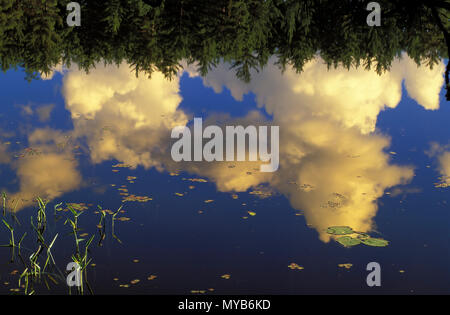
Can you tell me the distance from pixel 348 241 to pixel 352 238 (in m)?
0.13

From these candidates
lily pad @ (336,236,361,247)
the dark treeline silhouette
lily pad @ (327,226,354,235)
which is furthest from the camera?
the dark treeline silhouette

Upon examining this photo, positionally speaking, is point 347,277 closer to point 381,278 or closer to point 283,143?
point 381,278

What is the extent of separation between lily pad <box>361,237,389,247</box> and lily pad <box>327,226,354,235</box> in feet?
0.94

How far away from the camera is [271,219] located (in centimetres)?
810

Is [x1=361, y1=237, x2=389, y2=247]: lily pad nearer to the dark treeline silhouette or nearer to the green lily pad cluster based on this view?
the green lily pad cluster

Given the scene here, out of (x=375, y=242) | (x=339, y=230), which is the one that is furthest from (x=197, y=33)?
(x=375, y=242)

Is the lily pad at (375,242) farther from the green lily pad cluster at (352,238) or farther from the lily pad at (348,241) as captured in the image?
the lily pad at (348,241)

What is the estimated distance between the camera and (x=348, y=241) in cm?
729

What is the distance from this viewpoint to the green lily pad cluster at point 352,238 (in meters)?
7.27

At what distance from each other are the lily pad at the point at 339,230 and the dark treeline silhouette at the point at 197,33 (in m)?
11.9

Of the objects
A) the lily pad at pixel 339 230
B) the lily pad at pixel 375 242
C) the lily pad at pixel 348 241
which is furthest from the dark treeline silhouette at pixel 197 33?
the lily pad at pixel 348 241

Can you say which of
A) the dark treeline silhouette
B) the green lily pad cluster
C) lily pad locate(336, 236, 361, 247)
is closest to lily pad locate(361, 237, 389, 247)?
the green lily pad cluster

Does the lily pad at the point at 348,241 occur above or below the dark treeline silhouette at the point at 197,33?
below

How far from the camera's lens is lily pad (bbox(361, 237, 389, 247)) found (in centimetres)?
727
